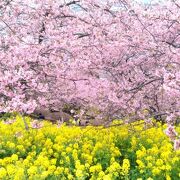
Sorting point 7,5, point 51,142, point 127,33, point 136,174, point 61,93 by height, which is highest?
point 7,5

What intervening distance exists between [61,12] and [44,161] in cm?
468

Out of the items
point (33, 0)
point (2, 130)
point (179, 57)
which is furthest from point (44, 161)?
point (33, 0)

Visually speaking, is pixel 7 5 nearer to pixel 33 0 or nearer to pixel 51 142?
pixel 33 0

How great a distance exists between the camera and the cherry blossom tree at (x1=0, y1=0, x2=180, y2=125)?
8.59 metres

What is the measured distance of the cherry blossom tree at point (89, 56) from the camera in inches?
338

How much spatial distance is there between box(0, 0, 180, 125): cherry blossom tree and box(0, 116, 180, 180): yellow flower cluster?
1.74 feet

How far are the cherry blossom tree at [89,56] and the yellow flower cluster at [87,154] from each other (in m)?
0.53

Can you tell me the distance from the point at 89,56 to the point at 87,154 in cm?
256

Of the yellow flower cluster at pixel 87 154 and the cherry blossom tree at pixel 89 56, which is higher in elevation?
the cherry blossom tree at pixel 89 56

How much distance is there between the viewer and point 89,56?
1001cm

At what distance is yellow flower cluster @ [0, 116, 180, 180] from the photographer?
270 inches

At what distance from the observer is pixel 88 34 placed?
1040 cm

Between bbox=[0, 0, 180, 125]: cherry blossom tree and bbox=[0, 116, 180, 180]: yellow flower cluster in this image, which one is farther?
bbox=[0, 0, 180, 125]: cherry blossom tree

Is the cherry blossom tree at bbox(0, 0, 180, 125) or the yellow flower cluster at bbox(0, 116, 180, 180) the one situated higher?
the cherry blossom tree at bbox(0, 0, 180, 125)
